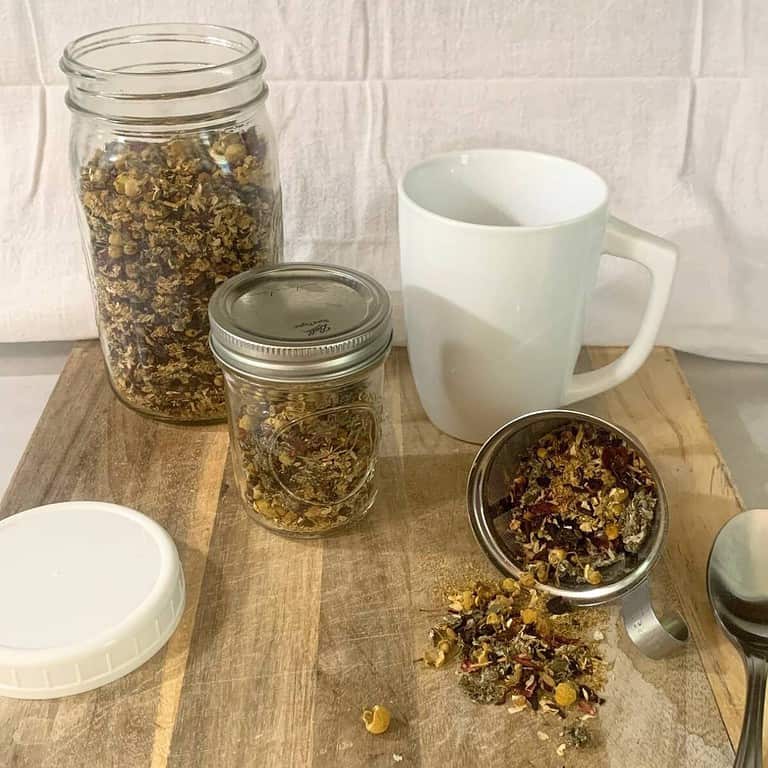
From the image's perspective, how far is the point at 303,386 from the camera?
2.04ft

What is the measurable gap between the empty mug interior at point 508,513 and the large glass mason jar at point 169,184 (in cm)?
24

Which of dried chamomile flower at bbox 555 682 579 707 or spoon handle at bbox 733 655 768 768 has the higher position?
spoon handle at bbox 733 655 768 768

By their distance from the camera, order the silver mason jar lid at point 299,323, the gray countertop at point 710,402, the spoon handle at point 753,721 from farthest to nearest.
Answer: the gray countertop at point 710,402, the silver mason jar lid at point 299,323, the spoon handle at point 753,721

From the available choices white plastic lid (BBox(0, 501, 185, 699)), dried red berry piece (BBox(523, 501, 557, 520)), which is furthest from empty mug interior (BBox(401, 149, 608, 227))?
white plastic lid (BBox(0, 501, 185, 699))

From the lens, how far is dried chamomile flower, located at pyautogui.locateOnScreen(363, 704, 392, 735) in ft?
1.76

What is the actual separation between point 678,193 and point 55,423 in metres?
0.60

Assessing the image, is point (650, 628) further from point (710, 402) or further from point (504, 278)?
point (710, 402)

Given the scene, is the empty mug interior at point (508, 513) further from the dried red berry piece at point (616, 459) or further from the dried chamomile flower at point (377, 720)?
the dried chamomile flower at point (377, 720)

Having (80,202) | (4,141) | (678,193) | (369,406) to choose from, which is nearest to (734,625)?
(369,406)

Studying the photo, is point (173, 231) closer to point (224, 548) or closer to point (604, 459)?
point (224, 548)

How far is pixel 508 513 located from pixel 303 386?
7.3 inches

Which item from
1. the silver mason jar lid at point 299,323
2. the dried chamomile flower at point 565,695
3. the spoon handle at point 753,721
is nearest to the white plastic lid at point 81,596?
the silver mason jar lid at point 299,323

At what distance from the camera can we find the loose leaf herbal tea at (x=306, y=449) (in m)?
0.64

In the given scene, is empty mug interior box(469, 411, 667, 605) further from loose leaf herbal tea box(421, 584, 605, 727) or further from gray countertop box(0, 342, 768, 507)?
gray countertop box(0, 342, 768, 507)
